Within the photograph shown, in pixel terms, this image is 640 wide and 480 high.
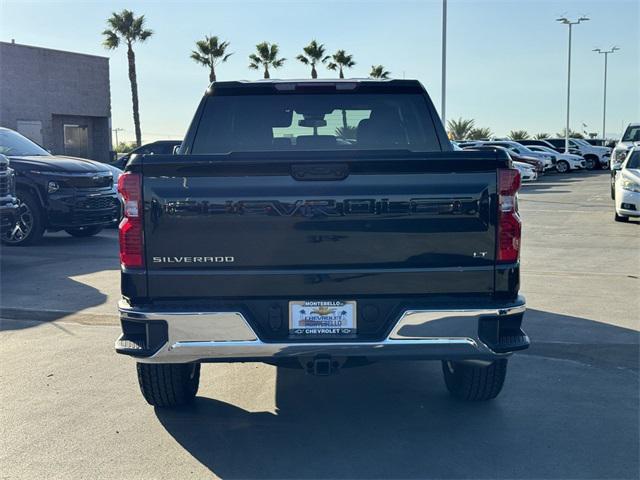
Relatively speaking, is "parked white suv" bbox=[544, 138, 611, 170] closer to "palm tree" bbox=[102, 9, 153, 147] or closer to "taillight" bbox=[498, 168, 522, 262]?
"palm tree" bbox=[102, 9, 153, 147]

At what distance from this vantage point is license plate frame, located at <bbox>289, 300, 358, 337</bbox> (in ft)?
13.3

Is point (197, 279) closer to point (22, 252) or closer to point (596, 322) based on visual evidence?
point (596, 322)

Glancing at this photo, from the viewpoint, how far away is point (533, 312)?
25.1 feet

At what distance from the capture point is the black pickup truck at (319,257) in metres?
3.94

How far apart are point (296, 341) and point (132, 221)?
1.04 meters

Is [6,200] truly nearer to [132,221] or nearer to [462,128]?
[132,221]

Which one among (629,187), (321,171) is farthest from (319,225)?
(629,187)

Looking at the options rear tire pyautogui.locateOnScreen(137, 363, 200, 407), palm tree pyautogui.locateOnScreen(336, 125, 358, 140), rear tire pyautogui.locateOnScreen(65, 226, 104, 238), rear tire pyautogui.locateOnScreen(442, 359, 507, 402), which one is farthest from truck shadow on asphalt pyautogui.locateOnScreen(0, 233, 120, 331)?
rear tire pyautogui.locateOnScreen(442, 359, 507, 402)

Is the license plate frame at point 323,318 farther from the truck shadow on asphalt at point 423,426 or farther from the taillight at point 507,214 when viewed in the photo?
the taillight at point 507,214

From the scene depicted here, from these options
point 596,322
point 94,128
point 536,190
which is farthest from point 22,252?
point 94,128

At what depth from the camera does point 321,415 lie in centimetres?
483

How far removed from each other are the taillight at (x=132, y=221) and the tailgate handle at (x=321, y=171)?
80 centimetres

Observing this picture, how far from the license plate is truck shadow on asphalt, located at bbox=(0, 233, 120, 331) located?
12.4ft

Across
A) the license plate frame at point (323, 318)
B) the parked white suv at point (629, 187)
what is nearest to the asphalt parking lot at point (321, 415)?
the license plate frame at point (323, 318)
